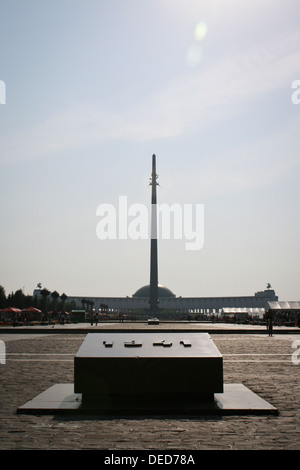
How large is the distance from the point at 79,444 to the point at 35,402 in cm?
275

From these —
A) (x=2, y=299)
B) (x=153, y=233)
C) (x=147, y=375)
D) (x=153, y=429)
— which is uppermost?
(x=153, y=233)

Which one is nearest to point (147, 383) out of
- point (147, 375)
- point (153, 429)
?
point (147, 375)

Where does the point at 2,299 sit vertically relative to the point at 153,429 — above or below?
below

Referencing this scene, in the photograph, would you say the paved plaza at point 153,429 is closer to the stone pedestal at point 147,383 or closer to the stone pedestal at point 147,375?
the stone pedestal at point 147,383

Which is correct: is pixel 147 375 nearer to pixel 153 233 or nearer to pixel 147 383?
pixel 147 383

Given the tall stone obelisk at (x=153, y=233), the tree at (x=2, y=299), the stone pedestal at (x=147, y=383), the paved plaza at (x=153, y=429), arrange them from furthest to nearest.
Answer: the tree at (x=2, y=299)
the tall stone obelisk at (x=153, y=233)
the stone pedestal at (x=147, y=383)
the paved plaza at (x=153, y=429)

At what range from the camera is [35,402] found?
8367 mm

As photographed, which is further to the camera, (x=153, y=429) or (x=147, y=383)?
(x=147, y=383)

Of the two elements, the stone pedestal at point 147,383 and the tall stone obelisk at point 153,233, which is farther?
the tall stone obelisk at point 153,233

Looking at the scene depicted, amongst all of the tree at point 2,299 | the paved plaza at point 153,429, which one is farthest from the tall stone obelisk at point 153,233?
the paved plaza at point 153,429

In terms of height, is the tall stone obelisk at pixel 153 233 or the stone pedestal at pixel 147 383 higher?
the tall stone obelisk at pixel 153 233

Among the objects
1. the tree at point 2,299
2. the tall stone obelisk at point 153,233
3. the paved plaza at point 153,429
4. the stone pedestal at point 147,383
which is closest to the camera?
the paved plaza at point 153,429
